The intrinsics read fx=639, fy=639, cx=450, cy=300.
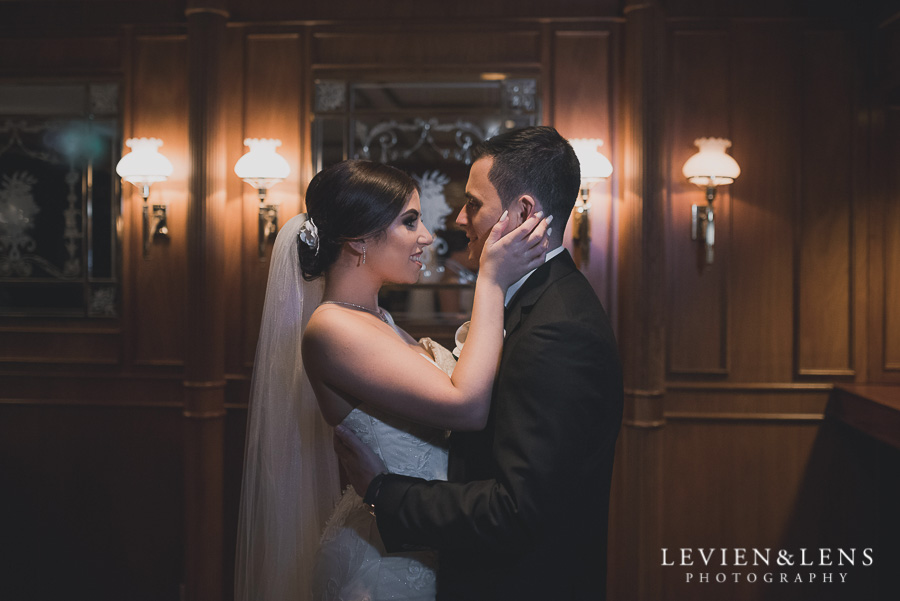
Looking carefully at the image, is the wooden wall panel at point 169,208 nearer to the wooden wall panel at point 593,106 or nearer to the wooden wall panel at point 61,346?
the wooden wall panel at point 61,346

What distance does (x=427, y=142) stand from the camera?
145 inches

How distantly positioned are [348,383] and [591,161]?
2.21 meters

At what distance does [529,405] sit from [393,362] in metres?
0.40

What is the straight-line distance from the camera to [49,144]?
12.5 feet

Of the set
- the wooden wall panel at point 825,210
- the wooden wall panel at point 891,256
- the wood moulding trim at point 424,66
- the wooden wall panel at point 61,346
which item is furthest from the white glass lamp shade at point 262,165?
the wooden wall panel at point 891,256

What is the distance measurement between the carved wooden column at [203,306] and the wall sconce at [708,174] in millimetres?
2610

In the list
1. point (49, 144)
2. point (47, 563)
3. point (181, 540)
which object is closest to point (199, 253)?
point (49, 144)

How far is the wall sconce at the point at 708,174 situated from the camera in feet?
11.1

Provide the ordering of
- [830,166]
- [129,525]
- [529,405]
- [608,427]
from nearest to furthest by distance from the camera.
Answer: [529,405] < [608,427] < [830,166] < [129,525]

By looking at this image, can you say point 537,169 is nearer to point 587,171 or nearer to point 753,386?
→ point 587,171

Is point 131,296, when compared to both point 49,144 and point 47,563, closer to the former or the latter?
point 49,144

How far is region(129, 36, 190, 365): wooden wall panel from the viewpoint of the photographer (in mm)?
3727

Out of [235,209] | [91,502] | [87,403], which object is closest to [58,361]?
[87,403]

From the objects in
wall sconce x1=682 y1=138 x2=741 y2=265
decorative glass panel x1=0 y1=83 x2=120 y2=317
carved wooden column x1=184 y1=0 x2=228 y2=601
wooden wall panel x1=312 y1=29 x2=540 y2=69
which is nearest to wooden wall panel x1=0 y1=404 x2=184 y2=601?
carved wooden column x1=184 y1=0 x2=228 y2=601
